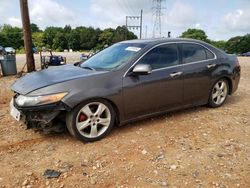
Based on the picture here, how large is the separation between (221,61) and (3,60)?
874cm

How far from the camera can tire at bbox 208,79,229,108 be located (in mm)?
5953

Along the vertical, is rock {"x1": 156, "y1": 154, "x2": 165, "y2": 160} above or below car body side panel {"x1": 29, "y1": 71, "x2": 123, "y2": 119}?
below

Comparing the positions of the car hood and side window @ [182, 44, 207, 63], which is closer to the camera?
the car hood

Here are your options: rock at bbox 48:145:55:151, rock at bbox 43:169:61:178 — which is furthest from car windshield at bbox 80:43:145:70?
rock at bbox 43:169:61:178

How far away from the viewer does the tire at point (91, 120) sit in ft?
13.7

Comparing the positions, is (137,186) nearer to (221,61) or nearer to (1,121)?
(1,121)

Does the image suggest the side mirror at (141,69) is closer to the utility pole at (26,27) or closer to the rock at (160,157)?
the rock at (160,157)

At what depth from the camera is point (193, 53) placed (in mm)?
5586

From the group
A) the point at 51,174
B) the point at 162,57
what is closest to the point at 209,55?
the point at 162,57

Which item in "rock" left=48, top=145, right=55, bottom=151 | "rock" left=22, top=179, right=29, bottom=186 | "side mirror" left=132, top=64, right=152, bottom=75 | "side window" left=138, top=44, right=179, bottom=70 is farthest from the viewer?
"side window" left=138, top=44, right=179, bottom=70

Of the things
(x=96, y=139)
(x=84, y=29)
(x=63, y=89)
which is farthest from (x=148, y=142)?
(x=84, y=29)

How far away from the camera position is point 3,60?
1154 cm

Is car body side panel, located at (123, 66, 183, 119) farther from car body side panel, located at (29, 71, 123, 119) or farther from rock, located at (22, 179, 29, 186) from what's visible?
rock, located at (22, 179, 29, 186)

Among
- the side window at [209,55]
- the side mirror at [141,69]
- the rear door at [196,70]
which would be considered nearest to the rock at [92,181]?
the side mirror at [141,69]
